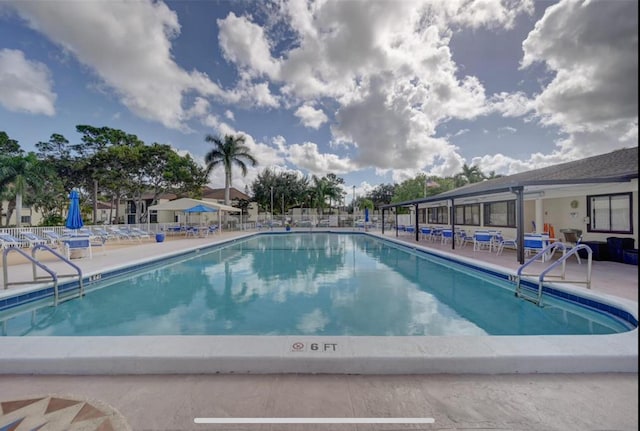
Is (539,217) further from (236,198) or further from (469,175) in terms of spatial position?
(236,198)

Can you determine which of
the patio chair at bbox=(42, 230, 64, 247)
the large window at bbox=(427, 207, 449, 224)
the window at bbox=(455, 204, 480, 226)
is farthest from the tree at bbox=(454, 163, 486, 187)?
the patio chair at bbox=(42, 230, 64, 247)

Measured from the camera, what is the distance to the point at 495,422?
2033 millimetres

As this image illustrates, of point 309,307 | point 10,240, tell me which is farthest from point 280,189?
point 309,307

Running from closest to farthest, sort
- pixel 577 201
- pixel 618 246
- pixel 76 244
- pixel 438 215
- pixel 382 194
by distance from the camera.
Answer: pixel 618 246 < pixel 76 244 < pixel 577 201 < pixel 438 215 < pixel 382 194

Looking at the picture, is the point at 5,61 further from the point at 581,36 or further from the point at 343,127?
the point at 581,36

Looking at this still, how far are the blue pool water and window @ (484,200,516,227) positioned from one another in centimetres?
526

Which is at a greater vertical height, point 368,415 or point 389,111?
point 389,111

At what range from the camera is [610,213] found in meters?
8.83

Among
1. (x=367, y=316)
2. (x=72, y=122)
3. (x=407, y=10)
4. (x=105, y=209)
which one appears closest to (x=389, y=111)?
(x=407, y=10)

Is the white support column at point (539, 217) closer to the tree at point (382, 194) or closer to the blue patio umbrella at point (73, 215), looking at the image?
the blue patio umbrella at point (73, 215)

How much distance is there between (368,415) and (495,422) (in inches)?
35.4

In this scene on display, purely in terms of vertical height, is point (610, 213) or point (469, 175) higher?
point (469, 175)

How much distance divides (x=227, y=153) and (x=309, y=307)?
68.9ft

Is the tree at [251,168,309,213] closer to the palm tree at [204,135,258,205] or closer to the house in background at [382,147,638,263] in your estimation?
the palm tree at [204,135,258,205]
